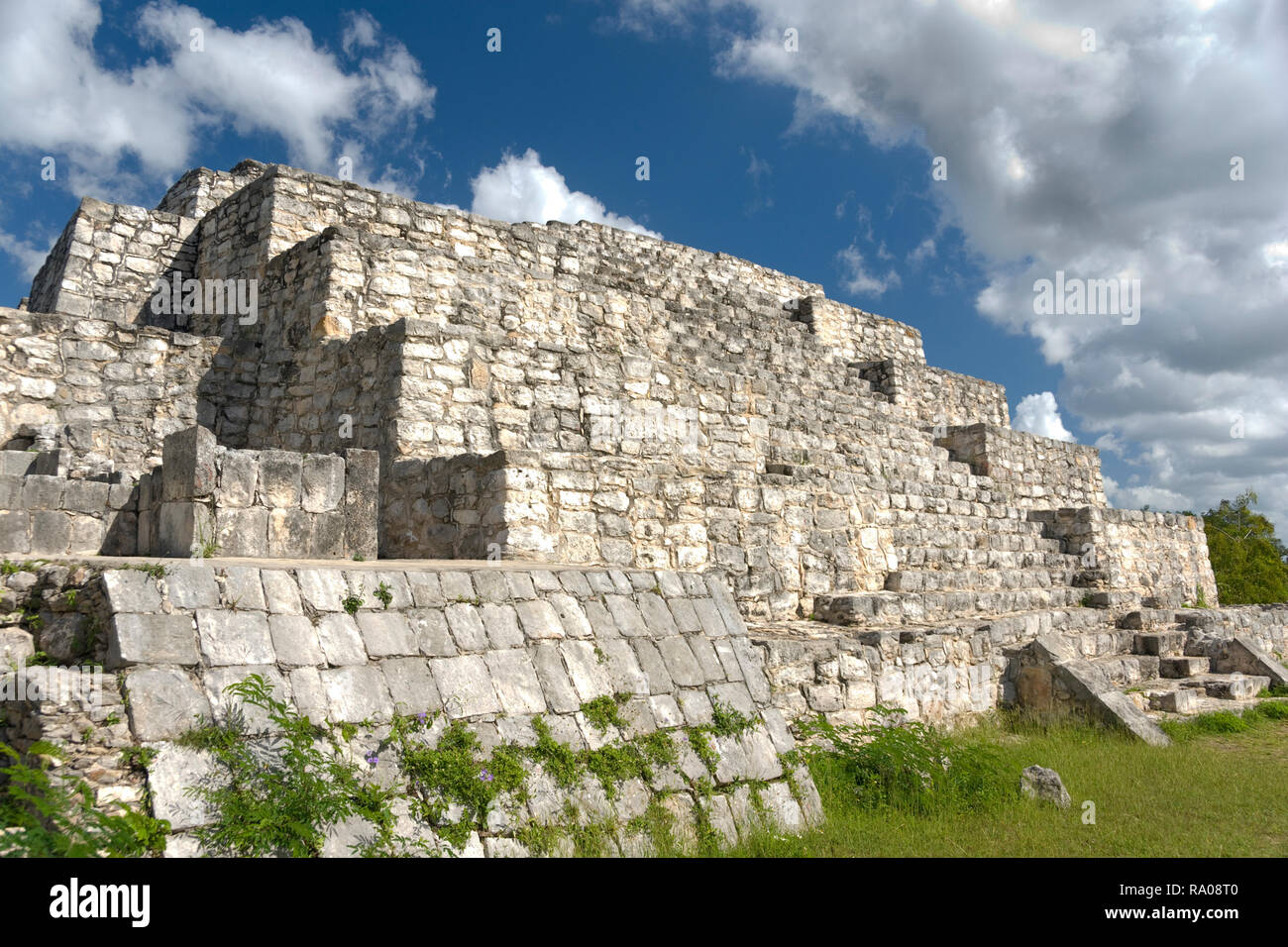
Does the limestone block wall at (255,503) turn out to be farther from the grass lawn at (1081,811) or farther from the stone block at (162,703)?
the grass lawn at (1081,811)

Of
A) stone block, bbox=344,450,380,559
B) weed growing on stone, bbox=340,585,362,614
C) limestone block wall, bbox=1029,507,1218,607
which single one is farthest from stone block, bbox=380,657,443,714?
limestone block wall, bbox=1029,507,1218,607

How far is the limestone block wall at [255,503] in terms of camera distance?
500 centimetres

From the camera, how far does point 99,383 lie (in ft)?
26.8

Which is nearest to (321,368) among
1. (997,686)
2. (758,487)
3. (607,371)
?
(607,371)

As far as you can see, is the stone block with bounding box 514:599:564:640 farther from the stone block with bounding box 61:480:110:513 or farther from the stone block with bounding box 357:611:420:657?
the stone block with bounding box 61:480:110:513

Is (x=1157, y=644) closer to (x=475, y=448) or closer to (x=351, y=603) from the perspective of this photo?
(x=475, y=448)

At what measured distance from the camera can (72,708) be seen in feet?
9.88

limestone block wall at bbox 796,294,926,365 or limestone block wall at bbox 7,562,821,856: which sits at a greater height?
limestone block wall at bbox 796,294,926,365

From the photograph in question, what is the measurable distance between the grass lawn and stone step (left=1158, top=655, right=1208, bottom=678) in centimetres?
313

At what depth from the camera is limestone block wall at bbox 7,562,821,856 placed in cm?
317

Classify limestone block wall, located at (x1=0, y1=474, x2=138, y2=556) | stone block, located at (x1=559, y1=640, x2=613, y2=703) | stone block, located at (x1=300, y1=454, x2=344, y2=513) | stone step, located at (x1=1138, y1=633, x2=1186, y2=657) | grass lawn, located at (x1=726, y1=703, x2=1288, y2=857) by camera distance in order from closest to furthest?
1. stone block, located at (x1=559, y1=640, x2=613, y2=703)
2. grass lawn, located at (x1=726, y1=703, x2=1288, y2=857)
3. limestone block wall, located at (x1=0, y1=474, x2=138, y2=556)
4. stone block, located at (x1=300, y1=454, x2=344, y2=513)
5. stone step, located at (x1=1138, y1=633, x2=1186, y2=657)

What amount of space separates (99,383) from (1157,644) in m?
12.7

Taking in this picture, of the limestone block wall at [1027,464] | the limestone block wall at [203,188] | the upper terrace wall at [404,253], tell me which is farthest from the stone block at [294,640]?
the limestone block wall at [1027,464]
